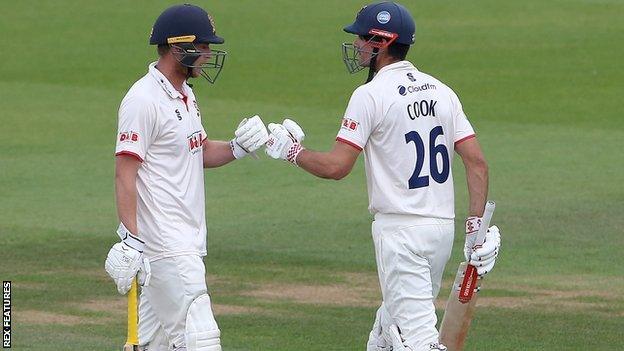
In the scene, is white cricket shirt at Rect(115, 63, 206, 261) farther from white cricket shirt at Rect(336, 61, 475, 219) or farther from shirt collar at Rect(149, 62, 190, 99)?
white cricket shirt at Rect(336, 61, 475, 219)

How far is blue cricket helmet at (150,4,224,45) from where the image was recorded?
7.80 m

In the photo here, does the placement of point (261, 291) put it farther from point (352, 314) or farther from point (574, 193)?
point (574, 193)

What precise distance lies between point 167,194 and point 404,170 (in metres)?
1.24

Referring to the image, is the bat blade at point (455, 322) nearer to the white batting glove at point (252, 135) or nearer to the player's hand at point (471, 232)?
the player's hand at point (471, 232)

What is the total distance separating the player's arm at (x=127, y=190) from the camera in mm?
7457

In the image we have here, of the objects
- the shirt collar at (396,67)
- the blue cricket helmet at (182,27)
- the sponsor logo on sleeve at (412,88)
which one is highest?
the blue cricket helmet at (182,27)

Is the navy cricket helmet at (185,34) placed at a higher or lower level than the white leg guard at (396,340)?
higher

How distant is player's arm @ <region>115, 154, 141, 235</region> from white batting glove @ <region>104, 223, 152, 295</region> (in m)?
0.05

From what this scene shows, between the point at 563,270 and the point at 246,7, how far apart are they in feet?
66.5

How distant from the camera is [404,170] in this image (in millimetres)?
7699

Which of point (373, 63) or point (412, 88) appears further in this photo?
point (373, 63)

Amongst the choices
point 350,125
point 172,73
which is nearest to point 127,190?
point 172,73

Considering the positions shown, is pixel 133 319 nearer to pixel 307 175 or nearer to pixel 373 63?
pixel 373 63

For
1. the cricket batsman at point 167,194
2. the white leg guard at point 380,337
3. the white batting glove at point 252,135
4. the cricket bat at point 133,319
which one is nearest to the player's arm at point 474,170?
the white leg guard at point 380,337
